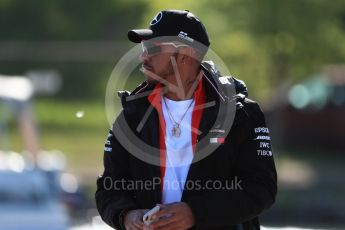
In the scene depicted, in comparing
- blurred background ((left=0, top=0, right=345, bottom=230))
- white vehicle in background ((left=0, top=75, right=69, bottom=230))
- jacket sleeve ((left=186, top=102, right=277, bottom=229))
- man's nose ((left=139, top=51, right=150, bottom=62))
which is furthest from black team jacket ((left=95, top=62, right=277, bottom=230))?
blurred background ((left=0, top=0, right=345, bottom=230))

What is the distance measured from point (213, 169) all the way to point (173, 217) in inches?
10.9

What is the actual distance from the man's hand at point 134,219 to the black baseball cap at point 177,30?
0.69 metres

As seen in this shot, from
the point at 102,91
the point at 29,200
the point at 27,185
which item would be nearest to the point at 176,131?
the point at 29,200

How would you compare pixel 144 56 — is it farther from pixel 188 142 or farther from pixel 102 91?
pixel 102 91

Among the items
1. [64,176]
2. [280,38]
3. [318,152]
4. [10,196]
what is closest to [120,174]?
[10,196]

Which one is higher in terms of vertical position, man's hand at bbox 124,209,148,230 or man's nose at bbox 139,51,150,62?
man's nose at bbox 139,51,150,62

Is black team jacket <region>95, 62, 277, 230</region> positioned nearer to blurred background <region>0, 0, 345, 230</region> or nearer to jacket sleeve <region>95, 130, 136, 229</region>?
jacket sleeve <region>95, 130, 136, 229</region>

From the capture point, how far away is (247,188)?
4020 mm

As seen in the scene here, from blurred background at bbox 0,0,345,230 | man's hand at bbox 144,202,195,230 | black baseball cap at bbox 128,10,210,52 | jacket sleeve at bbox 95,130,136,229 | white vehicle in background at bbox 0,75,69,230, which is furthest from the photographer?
blurred background at bbox 0,0,345,230

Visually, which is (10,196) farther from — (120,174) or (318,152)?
(318,152)

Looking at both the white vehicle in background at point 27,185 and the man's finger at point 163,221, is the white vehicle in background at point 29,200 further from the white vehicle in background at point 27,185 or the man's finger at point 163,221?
the man's finger at point 163,221

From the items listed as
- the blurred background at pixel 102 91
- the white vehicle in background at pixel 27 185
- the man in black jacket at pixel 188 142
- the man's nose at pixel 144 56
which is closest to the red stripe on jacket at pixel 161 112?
the man in black jacket at pixel 188 142

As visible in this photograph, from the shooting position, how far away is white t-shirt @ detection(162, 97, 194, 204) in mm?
4078

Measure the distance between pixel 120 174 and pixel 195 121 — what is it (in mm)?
389
